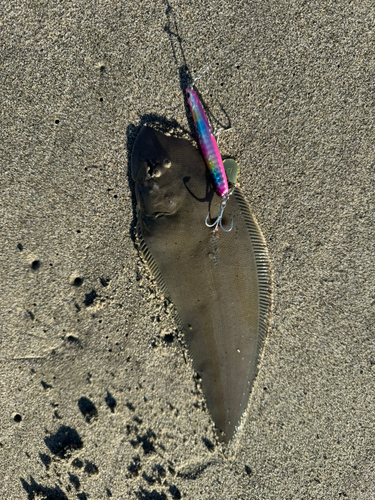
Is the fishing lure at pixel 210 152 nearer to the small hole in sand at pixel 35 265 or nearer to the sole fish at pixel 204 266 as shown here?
the sole fish at pixel 204 266

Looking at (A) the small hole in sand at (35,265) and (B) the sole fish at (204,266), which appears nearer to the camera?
(B) the sole fish at (204,266)

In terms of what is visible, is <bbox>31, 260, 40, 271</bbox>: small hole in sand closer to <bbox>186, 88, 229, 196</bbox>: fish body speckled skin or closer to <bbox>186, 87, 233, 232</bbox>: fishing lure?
<bbox>186, 87, 233, 232</bbox>: fishing lure

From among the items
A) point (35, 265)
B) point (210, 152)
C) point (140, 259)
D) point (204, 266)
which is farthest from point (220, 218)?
point (35, 265)

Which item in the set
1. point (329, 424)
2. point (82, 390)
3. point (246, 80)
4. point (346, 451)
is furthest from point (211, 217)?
point (346, 451)

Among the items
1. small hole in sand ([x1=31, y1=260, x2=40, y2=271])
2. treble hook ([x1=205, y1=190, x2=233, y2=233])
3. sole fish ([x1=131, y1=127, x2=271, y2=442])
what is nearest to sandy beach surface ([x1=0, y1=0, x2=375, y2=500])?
small hole in sand ([x1=31, y1=260, x2=40, y2=271])

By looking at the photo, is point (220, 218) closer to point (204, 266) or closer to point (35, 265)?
point (204, 266)

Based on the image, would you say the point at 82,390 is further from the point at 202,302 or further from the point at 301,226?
the point at 301,226

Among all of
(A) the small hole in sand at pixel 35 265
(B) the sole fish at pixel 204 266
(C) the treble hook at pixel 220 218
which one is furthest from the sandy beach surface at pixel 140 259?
(C) the treble hook at pixel 220 218
